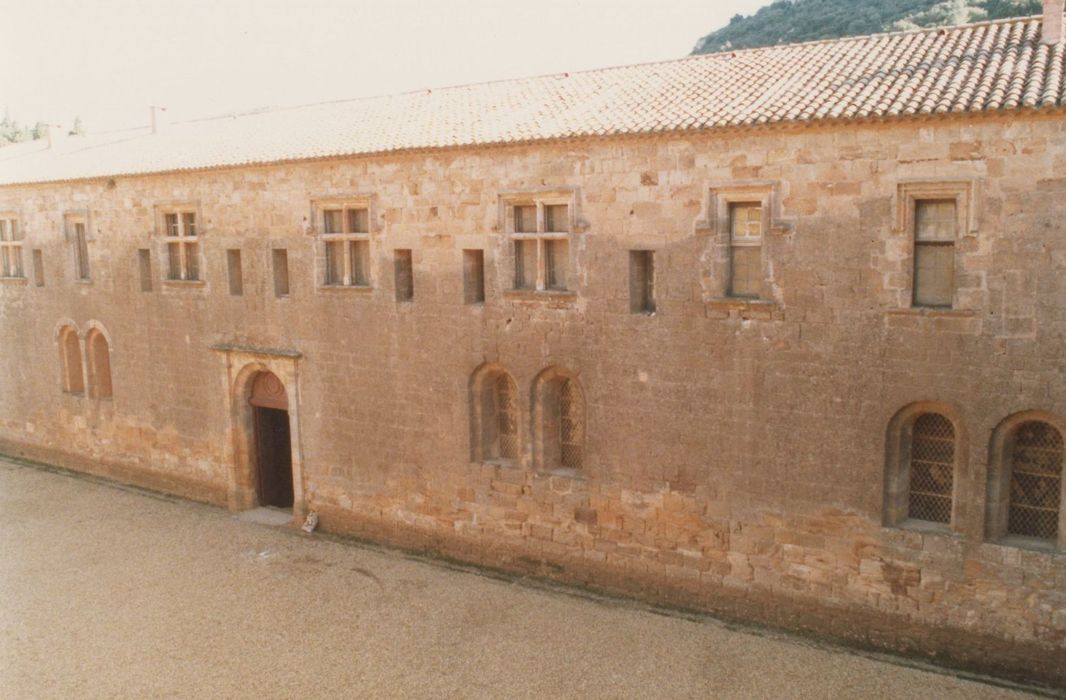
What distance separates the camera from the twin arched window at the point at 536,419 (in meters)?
15.6

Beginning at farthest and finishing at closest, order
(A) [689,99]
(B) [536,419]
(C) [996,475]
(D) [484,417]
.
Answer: (D) [484,417], (B) [536,419], (A) [689,99], (C) [996,475]

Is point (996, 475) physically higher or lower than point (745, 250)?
lower

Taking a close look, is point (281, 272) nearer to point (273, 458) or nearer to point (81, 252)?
point (273, 458)

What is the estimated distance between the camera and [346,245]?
17500 millimetres

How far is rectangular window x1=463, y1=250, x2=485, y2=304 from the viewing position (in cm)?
1605

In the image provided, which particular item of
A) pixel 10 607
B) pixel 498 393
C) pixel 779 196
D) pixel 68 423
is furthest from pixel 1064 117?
pixel 68 423

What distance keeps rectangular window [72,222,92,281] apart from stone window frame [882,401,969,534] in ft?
63.4

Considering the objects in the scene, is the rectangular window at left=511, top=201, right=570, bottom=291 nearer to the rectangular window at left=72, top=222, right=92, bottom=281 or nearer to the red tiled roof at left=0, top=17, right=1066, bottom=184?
the red tiled roof at left=0, top=17, right=1066, bottom=184

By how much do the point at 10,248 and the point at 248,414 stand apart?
10.1 m

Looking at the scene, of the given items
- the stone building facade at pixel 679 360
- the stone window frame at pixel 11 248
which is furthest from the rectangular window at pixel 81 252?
the stone building facade at pixel 679 360

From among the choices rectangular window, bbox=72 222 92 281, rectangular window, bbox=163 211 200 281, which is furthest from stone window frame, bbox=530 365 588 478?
rectangular window, bbox=72 222 92 281

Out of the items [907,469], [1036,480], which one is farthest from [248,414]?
[1036,480]

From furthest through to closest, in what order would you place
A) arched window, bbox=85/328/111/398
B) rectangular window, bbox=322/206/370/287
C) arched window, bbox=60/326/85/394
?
1. arched window, bbox=60/326/85/394
2. arched window, bbox=85/328/111/398
3. rectangular window, bbox=322/206/370/287

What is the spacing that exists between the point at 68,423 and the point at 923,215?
2143cm
